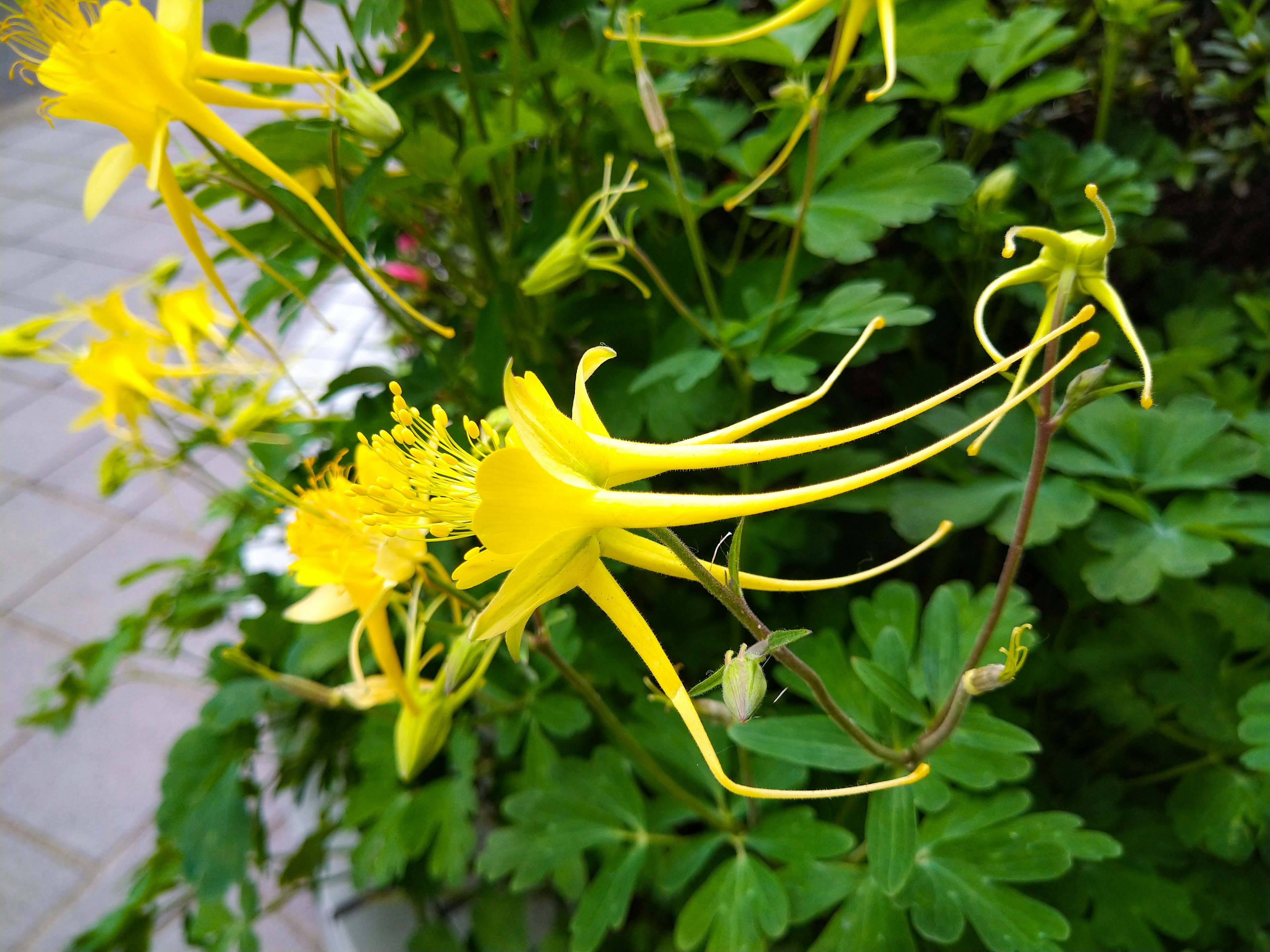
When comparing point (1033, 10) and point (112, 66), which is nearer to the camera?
point (112, 66)

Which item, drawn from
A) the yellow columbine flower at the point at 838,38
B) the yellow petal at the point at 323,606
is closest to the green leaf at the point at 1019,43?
the yellow columbine flower at the point at 838,38

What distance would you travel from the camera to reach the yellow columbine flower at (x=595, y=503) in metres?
0.26

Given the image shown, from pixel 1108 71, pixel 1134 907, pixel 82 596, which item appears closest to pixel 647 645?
pixel 1134 907

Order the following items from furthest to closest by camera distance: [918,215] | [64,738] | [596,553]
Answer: [64,738]
[918,215]
[596,553]

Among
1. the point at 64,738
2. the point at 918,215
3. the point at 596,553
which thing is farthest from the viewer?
the point at 64,738

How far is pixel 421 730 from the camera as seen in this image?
18.4 inches

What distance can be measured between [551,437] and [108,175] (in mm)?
362

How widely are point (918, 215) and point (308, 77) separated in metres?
0.36

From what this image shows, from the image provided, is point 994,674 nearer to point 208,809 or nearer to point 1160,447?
point 1160,447

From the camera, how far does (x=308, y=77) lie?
46cm

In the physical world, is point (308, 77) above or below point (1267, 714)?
above

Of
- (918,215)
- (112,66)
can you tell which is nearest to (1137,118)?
(918,215)

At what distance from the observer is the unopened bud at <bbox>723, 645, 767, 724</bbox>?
27cm

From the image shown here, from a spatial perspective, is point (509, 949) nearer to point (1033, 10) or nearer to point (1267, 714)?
point (1267, 714)
